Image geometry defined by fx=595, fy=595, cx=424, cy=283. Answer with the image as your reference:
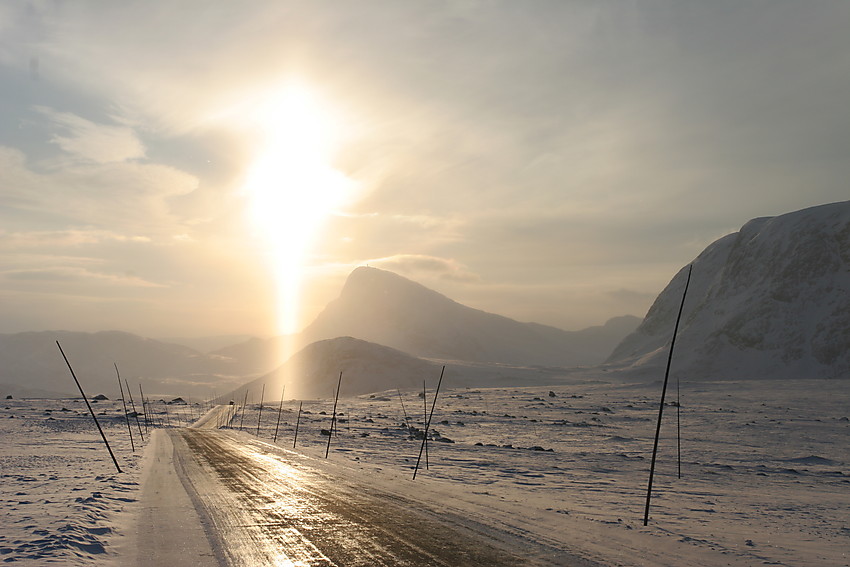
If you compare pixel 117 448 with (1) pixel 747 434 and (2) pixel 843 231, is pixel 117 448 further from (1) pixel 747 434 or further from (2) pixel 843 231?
(2) pixel 843 231

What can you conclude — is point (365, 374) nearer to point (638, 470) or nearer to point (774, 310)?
point (774, 310)

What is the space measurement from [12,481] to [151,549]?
14.7 metres

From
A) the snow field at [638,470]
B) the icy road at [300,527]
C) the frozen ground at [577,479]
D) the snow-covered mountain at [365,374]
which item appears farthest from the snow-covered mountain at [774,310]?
the icy road at [300,527]

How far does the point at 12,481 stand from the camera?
2317cm

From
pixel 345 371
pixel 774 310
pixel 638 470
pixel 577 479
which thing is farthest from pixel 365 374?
pixel 577 479

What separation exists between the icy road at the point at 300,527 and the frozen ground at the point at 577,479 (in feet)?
3.56

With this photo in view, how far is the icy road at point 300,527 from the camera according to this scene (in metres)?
11.5

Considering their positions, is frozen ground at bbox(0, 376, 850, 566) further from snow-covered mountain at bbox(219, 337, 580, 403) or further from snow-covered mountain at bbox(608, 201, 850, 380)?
snow-covered mountain at bbox(219, 337, 580, 403)

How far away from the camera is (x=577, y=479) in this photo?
26.6 metres

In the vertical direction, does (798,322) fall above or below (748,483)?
above

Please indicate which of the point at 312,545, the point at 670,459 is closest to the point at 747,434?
the point at 670,459

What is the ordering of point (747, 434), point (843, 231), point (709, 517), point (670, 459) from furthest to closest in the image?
point (843, 231)
point (747, 434)
point (670, 459)
point (709, 517)

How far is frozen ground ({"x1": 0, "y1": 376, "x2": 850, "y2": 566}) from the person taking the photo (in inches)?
521

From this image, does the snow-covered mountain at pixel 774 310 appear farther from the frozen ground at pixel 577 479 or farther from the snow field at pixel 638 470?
the frozen ground at pixel 577 479
